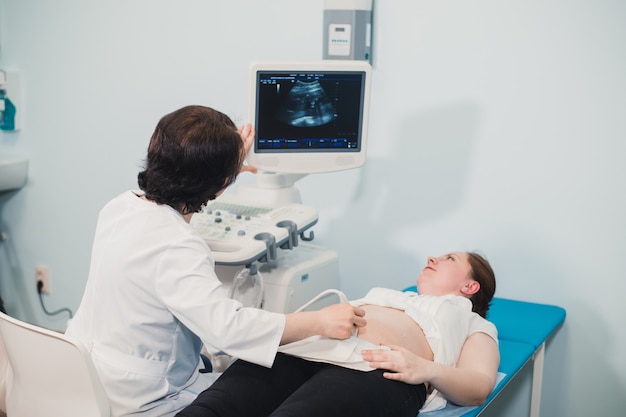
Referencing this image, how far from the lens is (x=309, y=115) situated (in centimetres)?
211

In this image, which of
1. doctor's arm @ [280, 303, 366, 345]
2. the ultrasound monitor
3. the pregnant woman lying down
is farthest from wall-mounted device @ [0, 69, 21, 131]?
doctor's arm @ [280, 303, 366, 345]

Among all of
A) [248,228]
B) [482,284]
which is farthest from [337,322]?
[482,284]

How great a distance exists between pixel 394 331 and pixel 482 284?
1.31 ft

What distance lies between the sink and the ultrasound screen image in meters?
1.52

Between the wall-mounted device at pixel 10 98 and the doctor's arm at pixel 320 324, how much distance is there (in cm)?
212

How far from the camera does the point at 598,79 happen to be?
2176 millimetres

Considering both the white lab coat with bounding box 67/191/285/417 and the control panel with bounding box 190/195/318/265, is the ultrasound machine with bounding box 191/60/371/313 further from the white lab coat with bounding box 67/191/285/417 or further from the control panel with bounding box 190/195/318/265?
the white lab coat with bounding box 67/191/285/417

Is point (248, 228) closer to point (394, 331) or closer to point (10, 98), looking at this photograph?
point (394, 331)

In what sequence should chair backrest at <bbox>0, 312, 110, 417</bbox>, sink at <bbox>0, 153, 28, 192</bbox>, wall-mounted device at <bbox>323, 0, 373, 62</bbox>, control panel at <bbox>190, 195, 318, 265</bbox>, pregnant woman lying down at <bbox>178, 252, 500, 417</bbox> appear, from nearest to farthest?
chair backrest at <bbox>0, 312, 110, 417</bbox>
pregnant woman lying down at <bbox>178, 252, 500, 417</bbox>
control panel at <bbox>190, 195, 318, 265</bbox>
wall-mounted device at <bbox>323, 0, 373, 62</bbox>
sink at <bbox>0, 153, 28, 192</bbox>

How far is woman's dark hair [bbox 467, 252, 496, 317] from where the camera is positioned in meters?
2.04

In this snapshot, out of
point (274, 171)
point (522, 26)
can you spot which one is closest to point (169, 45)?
point (274, 171)

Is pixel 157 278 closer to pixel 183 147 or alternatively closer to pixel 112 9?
pixel 183 147

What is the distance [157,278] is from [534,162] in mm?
1336

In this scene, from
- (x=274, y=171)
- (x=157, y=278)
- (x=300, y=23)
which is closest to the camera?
(x=157, y=278)
